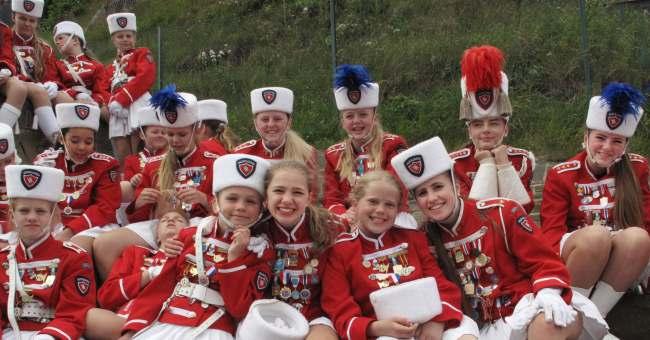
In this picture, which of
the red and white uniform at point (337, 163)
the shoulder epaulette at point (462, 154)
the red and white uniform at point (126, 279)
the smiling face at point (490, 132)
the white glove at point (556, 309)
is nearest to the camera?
the white glove at point (556, 309)

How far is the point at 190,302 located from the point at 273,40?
894cm

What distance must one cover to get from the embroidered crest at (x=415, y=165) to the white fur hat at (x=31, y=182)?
1820mm

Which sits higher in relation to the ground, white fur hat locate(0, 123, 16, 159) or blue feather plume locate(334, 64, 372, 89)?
blue feather plume locate(334, 64, 372, 89)

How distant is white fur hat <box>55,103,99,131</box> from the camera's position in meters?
5.42

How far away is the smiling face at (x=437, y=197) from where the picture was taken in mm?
3971

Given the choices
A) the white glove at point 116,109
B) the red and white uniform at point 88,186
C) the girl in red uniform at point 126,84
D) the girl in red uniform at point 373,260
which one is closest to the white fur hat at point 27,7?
the girl in red uniform at point 126,84

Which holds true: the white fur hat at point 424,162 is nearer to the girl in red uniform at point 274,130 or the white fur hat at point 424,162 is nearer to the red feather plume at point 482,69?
the red feather plume at point 482,69

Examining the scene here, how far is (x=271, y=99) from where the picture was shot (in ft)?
17.9

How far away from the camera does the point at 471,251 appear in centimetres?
403

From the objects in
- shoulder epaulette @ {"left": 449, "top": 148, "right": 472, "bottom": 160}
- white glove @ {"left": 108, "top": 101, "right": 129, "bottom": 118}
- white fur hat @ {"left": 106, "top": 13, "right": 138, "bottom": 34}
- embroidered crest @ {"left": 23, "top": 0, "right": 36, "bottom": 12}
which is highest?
embroidered crest @ {"left": 23, "top": 0, "right": 36, "bottom": 12}

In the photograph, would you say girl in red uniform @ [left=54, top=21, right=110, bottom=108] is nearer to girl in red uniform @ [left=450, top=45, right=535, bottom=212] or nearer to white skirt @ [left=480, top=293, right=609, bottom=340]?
girl in red uniform @ [left=450, top=45, right=535, bottom=212]

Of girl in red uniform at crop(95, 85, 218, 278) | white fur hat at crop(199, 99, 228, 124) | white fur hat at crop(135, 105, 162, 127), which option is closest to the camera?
girl in red uniform at crop(95, 85, 218, 278)

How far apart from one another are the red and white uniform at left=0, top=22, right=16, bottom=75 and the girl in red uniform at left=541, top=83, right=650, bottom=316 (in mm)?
4565

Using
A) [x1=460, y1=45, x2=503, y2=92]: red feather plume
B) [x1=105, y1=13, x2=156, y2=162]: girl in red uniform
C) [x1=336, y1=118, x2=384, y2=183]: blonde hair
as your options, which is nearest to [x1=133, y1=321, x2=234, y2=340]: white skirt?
[x1=336, y1=118, x2=384, y2=183]: blonde hair
